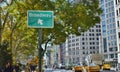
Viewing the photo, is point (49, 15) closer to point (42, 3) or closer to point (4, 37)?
point (42, 3)

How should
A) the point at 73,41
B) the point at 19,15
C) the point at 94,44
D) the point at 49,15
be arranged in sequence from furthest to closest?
the point at 73,41 → the point at 94,44 → the point at 19,15 → the point at 49,15

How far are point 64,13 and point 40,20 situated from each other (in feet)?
37.9

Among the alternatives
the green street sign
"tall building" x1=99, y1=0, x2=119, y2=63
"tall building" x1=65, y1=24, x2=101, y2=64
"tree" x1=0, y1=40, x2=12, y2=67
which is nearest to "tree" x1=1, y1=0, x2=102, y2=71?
"tree" x1=0, y1=40, x2=12, y2=67

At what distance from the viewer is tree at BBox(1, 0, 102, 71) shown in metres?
18.8

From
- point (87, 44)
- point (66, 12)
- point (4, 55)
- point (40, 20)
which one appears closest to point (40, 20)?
point (40, 20)

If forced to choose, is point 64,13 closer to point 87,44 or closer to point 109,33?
point 109,33

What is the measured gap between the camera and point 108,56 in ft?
425

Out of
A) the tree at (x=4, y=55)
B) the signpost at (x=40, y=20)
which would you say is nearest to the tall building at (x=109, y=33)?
the tree at (x=4, y=55)

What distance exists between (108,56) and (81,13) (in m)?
111

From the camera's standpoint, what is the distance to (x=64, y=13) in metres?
21.5

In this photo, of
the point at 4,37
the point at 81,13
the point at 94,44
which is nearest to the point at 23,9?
the point at 81,13

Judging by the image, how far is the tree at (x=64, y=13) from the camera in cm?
1880

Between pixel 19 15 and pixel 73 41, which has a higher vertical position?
pixel 19 15

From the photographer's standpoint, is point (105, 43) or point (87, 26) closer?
point (87, 26)
